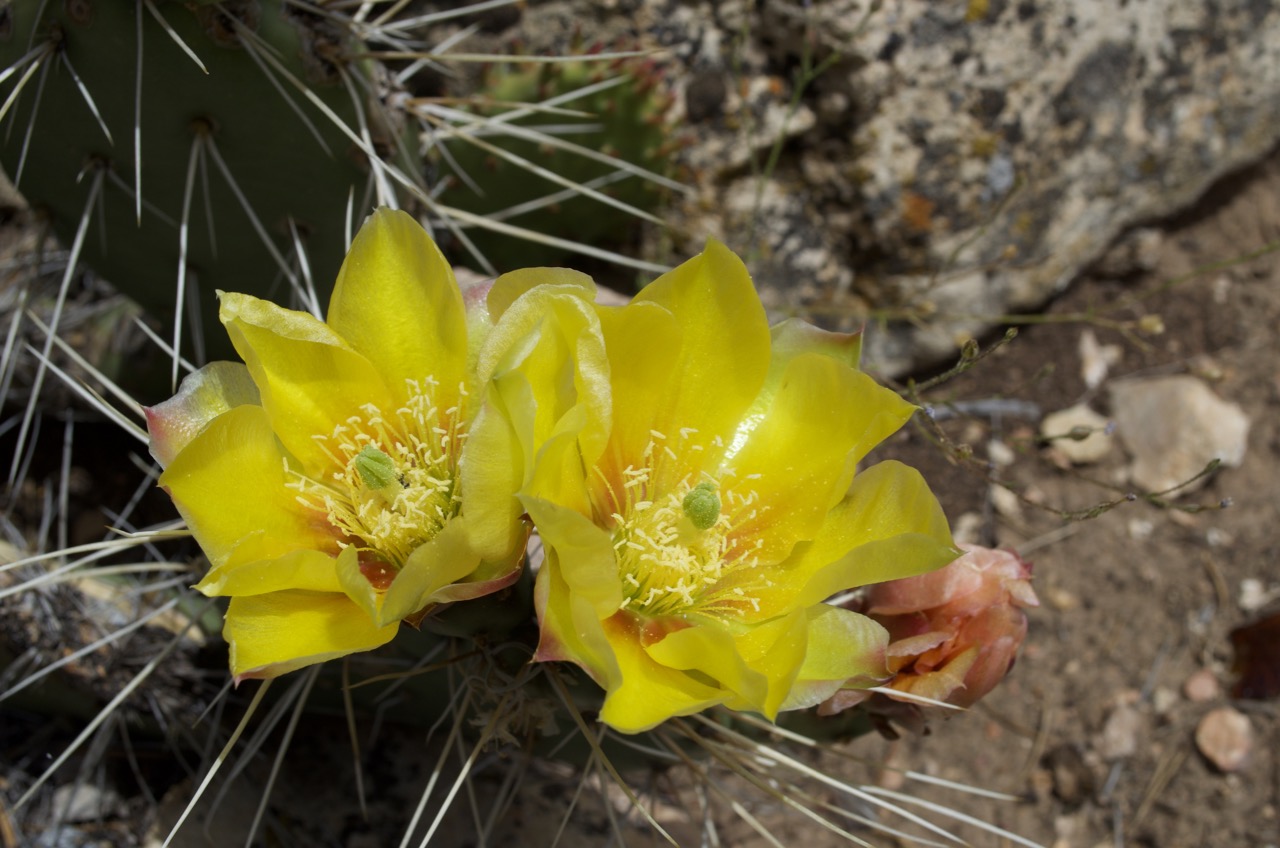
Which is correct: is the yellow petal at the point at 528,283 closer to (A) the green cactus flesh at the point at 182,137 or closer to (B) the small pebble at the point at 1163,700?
(A) the green cactus flesh at the point at 182,137

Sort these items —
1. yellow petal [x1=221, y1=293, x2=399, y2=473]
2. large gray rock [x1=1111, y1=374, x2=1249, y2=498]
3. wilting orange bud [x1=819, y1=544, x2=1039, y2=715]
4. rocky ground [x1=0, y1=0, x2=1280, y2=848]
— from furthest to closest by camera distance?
large gray rock [x1=1111, y1=374, x2=1249, y2=498]
rocky ground [x1=0, y1=0, x2=1280, y2=848]
wilting orange bud [x1=819, y1=544, x2=1039, y2=715]
yellow petal [x1=221, y1=293, x2=399, y2=473]

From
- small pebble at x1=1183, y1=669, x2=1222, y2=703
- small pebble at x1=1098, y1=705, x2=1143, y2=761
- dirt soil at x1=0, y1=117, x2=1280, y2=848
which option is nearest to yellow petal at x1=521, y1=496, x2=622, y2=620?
dirt soil at x1=0, y1=117, x2=1280, y2=848

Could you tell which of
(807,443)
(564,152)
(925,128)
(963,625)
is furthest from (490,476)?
(925,128)

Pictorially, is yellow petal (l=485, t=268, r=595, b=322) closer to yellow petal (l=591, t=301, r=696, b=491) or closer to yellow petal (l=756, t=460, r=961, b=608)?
yellow petal (l=591, t=301, r=696, b=491)

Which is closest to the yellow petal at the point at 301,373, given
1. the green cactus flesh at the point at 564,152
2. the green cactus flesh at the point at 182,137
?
the green cactus flesh at the point at 182,137

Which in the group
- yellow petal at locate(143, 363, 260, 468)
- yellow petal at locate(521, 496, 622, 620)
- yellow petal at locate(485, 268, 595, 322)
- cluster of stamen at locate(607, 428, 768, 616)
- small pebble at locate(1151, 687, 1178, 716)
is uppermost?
yellow petal at locate(485, 268, 595, 322)

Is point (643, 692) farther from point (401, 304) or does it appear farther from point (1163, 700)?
point (1163, 700)
